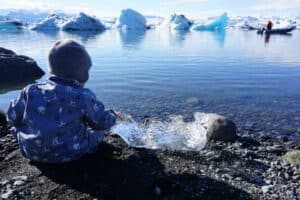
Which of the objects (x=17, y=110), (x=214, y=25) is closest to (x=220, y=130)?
(x=17, y=110)

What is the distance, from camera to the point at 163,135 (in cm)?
691

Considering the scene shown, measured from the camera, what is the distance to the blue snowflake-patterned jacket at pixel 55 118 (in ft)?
13.1

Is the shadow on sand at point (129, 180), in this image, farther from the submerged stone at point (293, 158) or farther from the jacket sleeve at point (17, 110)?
the submerged stone at point (293, 158)

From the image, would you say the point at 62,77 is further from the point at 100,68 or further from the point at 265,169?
the point at 100,68

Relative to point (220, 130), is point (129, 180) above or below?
above

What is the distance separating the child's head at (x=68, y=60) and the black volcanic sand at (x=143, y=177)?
1103 mm

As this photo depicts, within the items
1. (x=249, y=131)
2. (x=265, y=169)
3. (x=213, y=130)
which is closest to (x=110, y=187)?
(x=265, y=169)

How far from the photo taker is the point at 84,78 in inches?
165

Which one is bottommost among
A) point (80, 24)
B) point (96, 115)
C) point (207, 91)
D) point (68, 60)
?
point (207, 91)

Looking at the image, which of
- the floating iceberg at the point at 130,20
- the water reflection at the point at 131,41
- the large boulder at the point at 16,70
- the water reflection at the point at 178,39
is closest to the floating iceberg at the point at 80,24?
the floating iceberg at the point at 130,20

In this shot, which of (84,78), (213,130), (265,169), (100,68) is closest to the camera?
(84,78)

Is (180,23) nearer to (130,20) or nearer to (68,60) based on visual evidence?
(130,20)

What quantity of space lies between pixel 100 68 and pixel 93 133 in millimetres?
14027

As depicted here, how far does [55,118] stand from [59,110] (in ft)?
0.33
